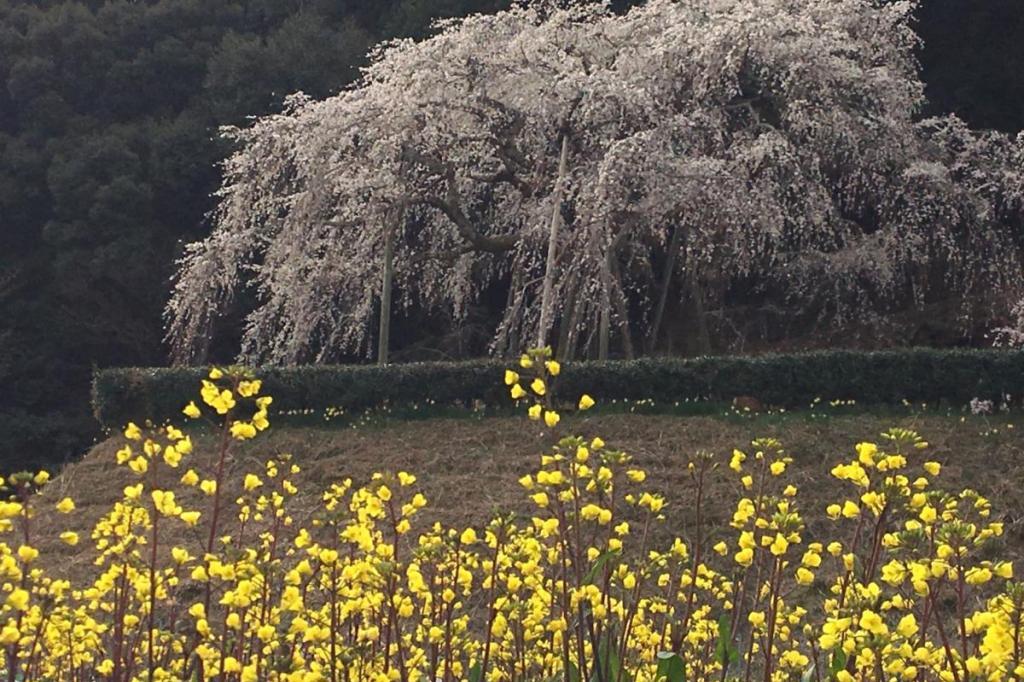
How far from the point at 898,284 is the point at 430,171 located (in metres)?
6.80

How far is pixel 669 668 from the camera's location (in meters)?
2.82

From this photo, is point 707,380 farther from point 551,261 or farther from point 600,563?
point 600,563

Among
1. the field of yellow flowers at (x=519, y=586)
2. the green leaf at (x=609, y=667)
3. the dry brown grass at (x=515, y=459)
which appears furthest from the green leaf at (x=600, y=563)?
the dry brown grass at (x=515, y=459)

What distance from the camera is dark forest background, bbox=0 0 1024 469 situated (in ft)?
73.3

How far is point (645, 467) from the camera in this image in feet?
37.7

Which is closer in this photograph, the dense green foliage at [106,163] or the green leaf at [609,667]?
the green leaf at [609,667]

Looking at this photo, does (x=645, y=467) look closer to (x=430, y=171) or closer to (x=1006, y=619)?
(x=430, y=171)

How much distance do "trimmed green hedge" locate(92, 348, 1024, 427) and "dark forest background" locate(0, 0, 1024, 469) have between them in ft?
30.6

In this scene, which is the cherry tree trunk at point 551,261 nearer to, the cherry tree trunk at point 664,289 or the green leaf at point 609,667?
the cherry tree trunk at point 664,289

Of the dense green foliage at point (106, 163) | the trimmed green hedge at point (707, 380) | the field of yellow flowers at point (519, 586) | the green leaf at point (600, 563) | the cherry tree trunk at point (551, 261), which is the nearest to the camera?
the field of yellow flowers at point (519, 586)

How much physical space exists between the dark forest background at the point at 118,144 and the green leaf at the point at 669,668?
19.4m

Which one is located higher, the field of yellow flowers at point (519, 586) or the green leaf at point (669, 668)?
the field of yellow flowers at point (519, 586)

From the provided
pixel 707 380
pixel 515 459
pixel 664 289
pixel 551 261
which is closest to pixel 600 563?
pixel 515 459

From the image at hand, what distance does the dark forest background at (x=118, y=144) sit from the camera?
22328 mm
